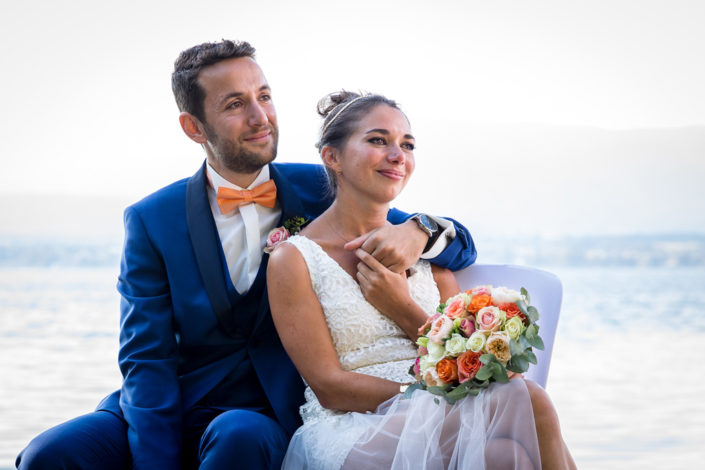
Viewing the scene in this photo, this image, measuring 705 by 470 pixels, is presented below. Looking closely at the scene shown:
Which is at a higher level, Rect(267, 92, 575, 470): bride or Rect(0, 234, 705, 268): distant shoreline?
Rect(267, 92, 575, 470): bride

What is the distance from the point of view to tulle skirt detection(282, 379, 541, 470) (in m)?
2.02

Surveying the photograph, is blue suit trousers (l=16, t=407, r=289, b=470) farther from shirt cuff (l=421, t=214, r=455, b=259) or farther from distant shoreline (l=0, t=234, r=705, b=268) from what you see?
distant shoreline (l=0, t=234, r=705, b=268)

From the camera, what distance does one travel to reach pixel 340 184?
2.71m

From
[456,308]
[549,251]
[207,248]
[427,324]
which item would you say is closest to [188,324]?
[207,248]

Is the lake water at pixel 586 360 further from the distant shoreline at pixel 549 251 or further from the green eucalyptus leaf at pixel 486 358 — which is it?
the green eucalyptus leaf at pixel 486 358

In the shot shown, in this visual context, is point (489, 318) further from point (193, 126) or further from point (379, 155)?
point (193, 126)

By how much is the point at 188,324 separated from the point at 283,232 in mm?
459

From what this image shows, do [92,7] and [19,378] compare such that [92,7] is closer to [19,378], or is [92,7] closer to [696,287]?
[19,378]

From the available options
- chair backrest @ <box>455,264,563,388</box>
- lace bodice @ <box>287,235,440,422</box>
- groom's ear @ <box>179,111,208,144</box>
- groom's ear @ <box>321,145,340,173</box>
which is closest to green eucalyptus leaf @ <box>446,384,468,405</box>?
lace bodice @ <box>287,235,440,422</box>

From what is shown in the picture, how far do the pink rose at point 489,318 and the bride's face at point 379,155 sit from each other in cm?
62

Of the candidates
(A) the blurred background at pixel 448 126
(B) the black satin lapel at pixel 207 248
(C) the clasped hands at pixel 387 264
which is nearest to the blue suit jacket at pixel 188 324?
(B) the black satin lapel at pixel 207 248

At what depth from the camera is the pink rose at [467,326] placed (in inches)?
85.3

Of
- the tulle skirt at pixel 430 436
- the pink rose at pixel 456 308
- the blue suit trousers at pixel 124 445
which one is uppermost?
the pink rose at pixel 456 308

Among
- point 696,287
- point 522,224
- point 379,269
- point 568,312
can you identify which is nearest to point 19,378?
point 379,269
